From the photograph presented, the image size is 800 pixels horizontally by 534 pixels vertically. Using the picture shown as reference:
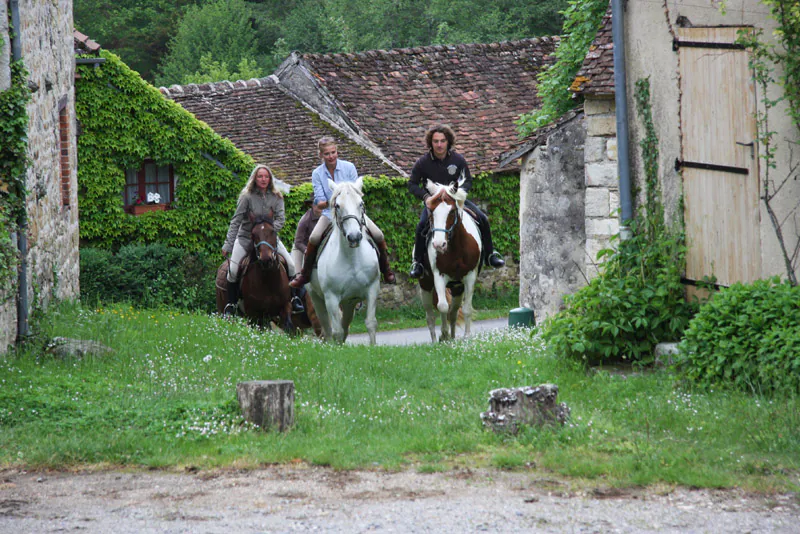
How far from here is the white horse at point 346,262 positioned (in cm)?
1259

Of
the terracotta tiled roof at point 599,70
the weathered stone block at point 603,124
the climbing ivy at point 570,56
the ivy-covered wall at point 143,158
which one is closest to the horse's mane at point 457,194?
the terracotta tiled roof at point 599,70

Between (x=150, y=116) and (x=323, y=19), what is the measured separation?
25.1 meters

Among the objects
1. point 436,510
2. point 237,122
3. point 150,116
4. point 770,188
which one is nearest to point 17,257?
point 436,510

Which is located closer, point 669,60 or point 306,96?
point 669,60

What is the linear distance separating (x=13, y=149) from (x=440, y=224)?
5.04 meters

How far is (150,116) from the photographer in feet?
76.8

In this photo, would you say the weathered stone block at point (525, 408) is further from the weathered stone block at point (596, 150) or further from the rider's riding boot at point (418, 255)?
the weathered stone block at point (596, 150)

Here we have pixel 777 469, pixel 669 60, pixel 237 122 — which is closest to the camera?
pixel 777 469

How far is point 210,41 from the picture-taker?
48.0 metres

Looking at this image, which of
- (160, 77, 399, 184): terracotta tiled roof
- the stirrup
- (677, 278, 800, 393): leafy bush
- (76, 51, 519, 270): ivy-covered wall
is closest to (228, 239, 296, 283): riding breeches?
the stirrup

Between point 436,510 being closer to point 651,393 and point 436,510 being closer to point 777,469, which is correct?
point 777,469

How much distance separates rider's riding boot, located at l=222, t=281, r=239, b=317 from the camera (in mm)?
15367

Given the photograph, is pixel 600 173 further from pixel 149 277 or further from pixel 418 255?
pixel 149 277

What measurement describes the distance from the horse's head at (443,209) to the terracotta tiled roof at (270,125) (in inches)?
455
